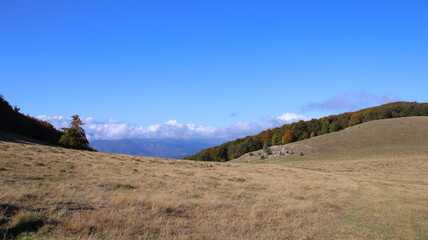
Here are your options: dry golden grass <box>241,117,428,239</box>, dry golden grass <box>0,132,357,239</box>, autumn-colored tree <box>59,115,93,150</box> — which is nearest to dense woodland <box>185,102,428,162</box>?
dry golden grass <box>241,117,428,239</box>

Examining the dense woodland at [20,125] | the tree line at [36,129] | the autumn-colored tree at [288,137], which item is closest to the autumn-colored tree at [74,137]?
the tree line at [36,129]

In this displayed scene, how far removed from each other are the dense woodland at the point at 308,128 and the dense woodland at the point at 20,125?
5540cm

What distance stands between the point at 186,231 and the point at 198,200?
511 cm

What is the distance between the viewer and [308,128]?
114m

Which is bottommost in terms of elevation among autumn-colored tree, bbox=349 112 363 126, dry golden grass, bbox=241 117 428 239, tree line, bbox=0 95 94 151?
dry golden grass, bbox=241 117 428 239

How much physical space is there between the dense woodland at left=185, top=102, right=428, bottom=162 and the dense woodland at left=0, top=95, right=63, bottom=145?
55.4 m

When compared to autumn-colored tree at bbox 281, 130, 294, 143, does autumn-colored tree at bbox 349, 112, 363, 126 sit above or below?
above

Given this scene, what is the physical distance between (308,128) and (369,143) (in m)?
45.2

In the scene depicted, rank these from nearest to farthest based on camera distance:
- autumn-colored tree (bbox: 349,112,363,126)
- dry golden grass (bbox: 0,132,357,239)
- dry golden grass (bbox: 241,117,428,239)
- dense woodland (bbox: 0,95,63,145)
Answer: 1. dry golden grass (bbox: 0,132,357,239)
2. dry golden grass (bbox: 241,117,428,239)
3. dense woodland (bbox: 0,95,63,145)
4. autumn-colored tree (bbox: 349,112,363,126)

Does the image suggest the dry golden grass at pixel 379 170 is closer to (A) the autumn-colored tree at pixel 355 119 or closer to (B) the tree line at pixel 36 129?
(A) the autumn-colored tree at pixel 355 119

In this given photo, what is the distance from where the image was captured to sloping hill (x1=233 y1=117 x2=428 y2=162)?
62281mm

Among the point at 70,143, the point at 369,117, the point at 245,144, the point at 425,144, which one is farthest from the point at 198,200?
the point at 369,117

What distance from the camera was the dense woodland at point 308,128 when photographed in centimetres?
10744

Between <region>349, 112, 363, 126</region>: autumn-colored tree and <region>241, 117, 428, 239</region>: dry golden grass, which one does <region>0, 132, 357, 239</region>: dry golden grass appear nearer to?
<region>241, 117, 428, 239</region>: dry golden grass
